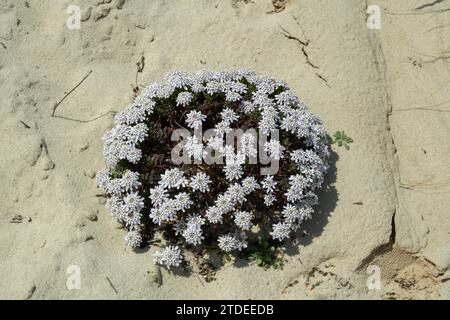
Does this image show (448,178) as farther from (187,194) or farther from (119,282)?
(119,282)

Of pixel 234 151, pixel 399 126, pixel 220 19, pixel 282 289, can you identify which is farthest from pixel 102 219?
pixel 399 126

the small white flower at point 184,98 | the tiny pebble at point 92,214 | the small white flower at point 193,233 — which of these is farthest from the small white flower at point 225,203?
the tiny pebble at point 92,214

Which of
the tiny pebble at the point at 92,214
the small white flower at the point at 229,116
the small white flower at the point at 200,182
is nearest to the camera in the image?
the small white flower at the point at 200,182

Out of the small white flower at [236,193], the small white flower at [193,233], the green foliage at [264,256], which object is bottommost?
the green foliage at [264,256]

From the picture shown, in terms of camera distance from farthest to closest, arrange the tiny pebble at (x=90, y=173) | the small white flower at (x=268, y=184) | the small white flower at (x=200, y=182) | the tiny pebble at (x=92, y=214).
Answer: the tiny pebble at (x=90, y=173)
the tiny pebble at (x=92, y=214)
the small white flower at (x=268, y=184)
the small white flower at (x=200, y=182)

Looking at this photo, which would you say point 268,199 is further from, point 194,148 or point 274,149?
Answer: point 194,148

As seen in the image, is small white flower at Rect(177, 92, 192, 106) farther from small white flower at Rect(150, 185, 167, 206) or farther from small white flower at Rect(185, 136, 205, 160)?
small white flower at Rect(150, 185, 167, 206)

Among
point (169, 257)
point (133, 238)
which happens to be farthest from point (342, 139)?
point (133, 238)

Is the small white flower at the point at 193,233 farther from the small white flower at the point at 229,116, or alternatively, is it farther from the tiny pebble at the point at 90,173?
the tiny pebble at the point at 90,173
